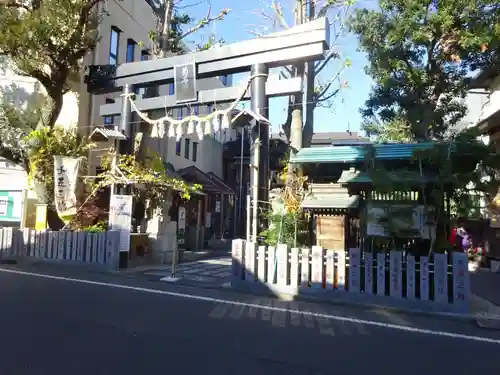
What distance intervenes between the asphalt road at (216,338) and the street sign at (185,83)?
22.4ft

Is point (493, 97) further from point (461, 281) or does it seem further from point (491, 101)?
point (461, 281)

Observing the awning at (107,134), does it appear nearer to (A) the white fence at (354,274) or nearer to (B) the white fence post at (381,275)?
(A) the white fence at (354,274)

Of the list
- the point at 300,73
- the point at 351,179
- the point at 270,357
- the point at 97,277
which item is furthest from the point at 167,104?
the point at 270,357

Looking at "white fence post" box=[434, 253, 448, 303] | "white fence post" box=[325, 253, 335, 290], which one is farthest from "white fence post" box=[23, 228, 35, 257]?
"white fence post" box=[434, 253, 448, 303]

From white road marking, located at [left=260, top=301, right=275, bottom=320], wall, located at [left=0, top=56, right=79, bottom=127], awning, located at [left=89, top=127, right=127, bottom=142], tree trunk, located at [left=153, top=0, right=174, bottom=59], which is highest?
tree trunk, located at [left=153, top=0, right=174, bottom=59]

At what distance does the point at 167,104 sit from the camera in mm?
14086

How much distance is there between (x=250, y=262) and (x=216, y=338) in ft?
13.8

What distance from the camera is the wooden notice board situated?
10203 mm

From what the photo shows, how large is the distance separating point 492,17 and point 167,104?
32.0ft

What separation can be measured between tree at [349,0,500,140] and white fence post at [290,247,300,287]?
6.42 metres

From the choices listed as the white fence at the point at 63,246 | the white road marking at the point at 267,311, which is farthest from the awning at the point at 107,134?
the white road marking at the point at 267,311

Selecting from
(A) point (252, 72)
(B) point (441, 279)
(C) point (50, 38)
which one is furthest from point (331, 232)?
(C) point (50, 38)

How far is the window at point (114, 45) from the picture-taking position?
18750mm

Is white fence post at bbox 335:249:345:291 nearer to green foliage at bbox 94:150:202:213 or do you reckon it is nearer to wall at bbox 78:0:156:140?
green foliage at bbox 94:150:202:213
